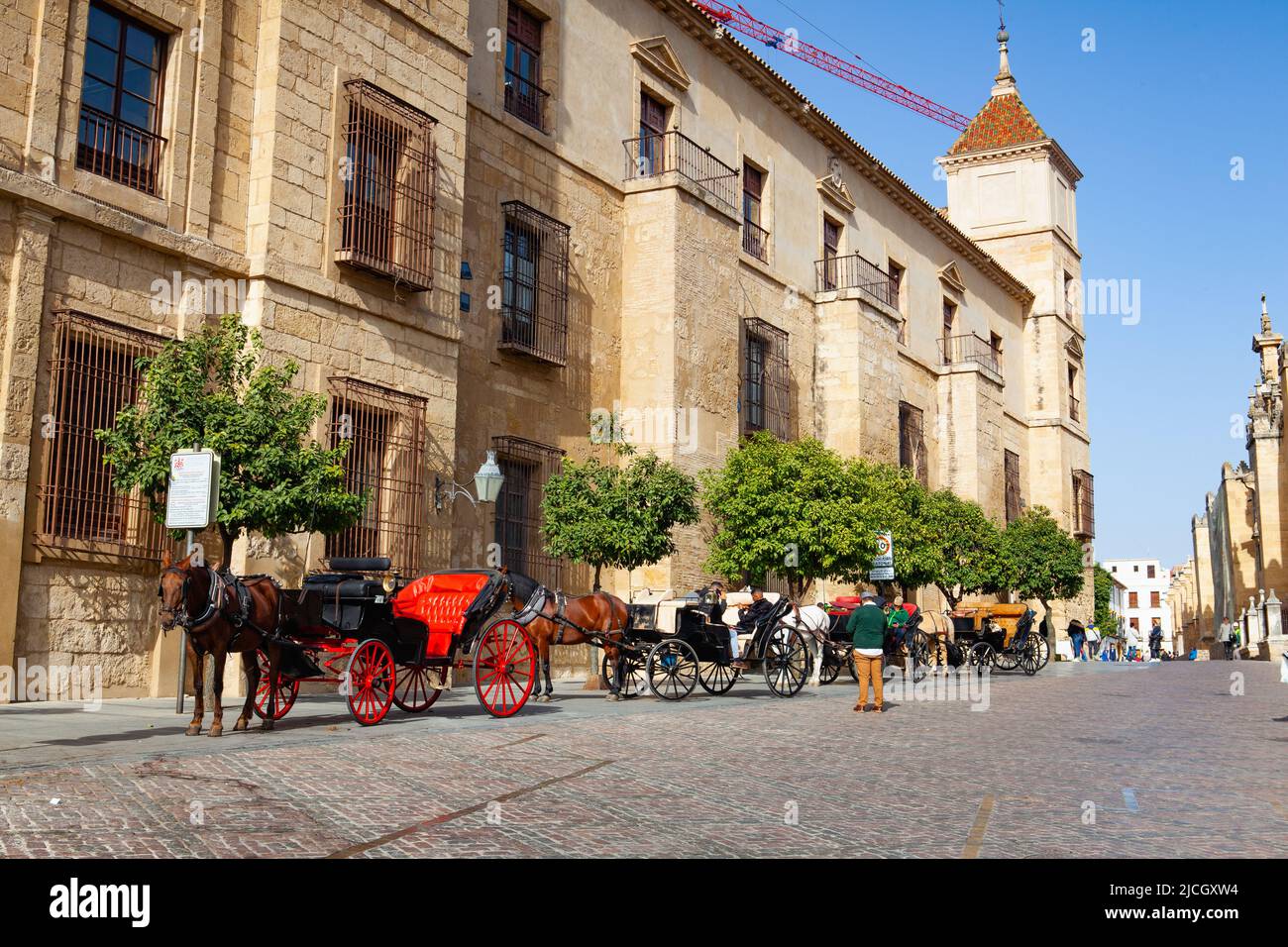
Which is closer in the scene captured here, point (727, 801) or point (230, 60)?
point (727, 801)

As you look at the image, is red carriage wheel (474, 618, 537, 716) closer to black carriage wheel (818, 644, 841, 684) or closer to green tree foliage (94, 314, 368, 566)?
green tree foliage (94, 314, 368, 566)

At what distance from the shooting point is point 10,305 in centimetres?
1231

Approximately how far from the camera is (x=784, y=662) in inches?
656

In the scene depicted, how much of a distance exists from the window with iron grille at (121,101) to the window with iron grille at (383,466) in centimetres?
347

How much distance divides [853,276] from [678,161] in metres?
8.77

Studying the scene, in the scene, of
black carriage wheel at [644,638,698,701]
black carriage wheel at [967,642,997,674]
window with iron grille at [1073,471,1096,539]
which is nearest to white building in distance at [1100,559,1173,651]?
window with iron grille at [1073,471,1096,539]

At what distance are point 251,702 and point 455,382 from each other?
27.3ft

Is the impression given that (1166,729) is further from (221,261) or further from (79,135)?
(79,135)

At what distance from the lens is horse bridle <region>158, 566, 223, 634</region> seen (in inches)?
375

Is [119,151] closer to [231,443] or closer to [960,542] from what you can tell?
[231,443]

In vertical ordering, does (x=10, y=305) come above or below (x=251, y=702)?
above

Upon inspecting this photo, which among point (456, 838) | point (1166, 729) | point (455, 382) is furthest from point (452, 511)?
point (456, 838)

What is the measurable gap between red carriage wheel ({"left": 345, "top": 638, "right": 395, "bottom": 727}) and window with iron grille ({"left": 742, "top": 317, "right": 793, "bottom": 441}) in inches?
619
